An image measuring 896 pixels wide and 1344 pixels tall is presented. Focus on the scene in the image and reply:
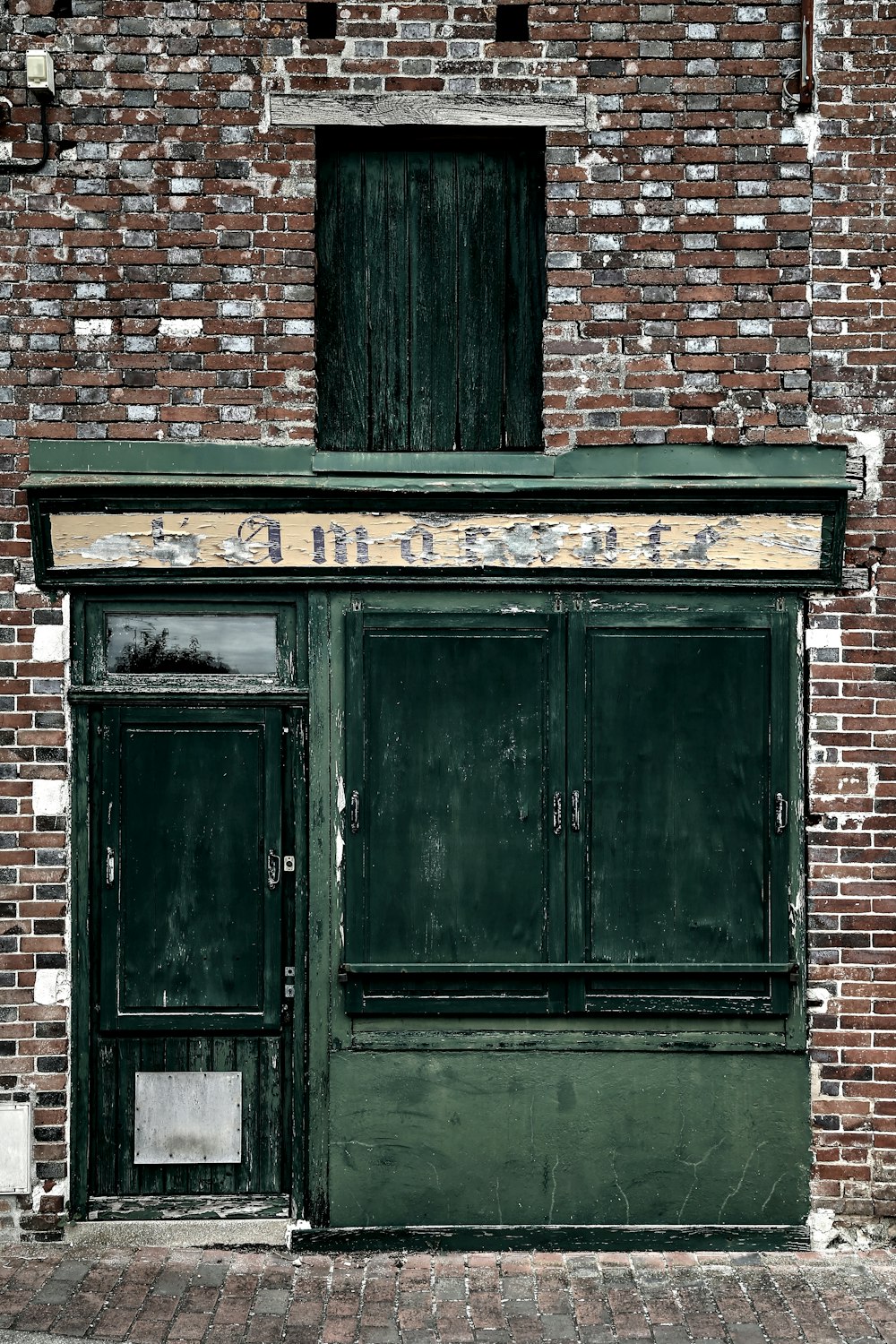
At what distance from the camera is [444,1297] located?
4.88 m

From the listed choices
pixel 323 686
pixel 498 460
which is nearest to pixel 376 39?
pixel 498 460

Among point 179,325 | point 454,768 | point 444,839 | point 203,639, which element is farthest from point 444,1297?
point 179,325

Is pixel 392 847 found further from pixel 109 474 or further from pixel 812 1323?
pixel 812 1323

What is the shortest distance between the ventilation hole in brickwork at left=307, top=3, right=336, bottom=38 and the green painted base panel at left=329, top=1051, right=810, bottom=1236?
15.6 feet

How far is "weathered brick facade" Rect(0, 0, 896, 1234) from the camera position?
5309 mm

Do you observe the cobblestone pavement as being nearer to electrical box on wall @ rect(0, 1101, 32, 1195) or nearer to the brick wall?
electrical box on wall @ rect(0, 1101, 32, 1195)

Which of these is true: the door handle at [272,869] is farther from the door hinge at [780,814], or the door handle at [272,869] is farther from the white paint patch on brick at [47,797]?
the door hinge at [780,814]

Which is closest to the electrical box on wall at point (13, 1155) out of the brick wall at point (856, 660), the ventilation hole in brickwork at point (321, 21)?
the brick wall at point (856, 660)

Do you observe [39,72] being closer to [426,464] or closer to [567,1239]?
[426,464]

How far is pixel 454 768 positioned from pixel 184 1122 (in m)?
2.07

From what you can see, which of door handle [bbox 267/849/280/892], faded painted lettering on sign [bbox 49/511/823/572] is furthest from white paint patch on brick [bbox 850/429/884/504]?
door handle [bbox 267/849/280/892]

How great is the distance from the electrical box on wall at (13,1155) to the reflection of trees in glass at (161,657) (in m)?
2.09

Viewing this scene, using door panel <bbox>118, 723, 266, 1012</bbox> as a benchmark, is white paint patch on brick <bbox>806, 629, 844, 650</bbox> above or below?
above

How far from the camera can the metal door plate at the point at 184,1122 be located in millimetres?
5367
